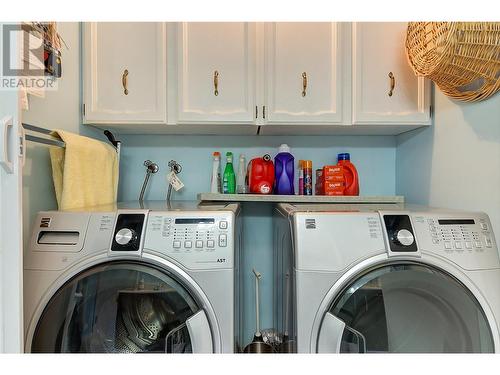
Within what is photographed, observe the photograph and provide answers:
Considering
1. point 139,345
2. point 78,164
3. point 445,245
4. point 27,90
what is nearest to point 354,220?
point 445,245

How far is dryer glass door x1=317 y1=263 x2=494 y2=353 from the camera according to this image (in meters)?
1.10

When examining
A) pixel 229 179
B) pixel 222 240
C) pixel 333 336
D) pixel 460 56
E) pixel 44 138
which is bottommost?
pixel 333 336

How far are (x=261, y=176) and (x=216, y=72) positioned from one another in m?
0.65

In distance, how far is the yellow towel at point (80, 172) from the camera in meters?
1.33

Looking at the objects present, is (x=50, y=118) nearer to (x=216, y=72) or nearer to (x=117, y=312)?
(x=216, y=72)

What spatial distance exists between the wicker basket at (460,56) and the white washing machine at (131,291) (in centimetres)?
113

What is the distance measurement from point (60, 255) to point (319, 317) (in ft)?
3.17

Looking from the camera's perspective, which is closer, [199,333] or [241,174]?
[199,333]

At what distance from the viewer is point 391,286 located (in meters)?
1.13

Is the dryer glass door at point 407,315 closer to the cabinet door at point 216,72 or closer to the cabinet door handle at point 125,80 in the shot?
the cabinet door at point 216,72

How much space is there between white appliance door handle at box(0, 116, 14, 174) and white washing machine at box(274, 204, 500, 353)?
2.92 ft

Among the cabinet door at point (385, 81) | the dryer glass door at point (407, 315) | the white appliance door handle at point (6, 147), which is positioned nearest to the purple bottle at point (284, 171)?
the cabinet door at point (385, 81)

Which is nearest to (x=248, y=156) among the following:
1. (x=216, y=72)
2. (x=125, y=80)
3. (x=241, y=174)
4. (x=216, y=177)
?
(x=241, y=174)
